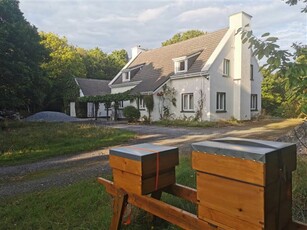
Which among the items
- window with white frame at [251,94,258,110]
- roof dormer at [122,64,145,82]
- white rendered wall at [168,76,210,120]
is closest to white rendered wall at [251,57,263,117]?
window with white frame at [251,94,258,110]

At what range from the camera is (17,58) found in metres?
15.8

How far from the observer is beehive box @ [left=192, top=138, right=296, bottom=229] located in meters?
1.69

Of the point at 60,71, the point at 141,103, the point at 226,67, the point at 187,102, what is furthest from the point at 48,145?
the point at 60,71

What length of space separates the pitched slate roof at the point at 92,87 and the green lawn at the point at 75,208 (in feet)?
93.4

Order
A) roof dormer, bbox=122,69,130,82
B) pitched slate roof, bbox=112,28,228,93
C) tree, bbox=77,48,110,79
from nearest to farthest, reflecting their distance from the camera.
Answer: pitched slate roof, bbox=112,28,228,93 < roof dormer, bbox=122,69,130,82 < tree, bbox=77,48,110,79

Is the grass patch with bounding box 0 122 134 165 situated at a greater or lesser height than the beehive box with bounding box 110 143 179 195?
lesser

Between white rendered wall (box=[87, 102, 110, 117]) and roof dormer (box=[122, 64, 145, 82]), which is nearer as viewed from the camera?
roof dormer (box=[122, 64, 145, 82])

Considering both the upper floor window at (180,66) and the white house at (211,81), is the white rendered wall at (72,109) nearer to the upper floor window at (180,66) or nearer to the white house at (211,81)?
the white house at (211,81)

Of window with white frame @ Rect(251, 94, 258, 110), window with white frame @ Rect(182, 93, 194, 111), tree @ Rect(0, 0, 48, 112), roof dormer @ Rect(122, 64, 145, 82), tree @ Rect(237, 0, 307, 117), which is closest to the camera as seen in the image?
tree @ Rect(237, 0, 307, 117)

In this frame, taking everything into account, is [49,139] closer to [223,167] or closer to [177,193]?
[177,193]

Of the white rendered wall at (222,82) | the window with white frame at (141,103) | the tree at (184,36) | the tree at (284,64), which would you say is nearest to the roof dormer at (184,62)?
the white rendered wall at (222,82)

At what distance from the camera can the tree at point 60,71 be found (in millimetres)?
32375

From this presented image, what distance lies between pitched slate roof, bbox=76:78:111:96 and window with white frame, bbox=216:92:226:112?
17765mm

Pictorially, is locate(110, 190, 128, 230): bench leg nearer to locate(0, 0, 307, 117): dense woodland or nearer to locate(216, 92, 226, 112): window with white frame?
locate(0, 0, 307, 117): dense woodland
